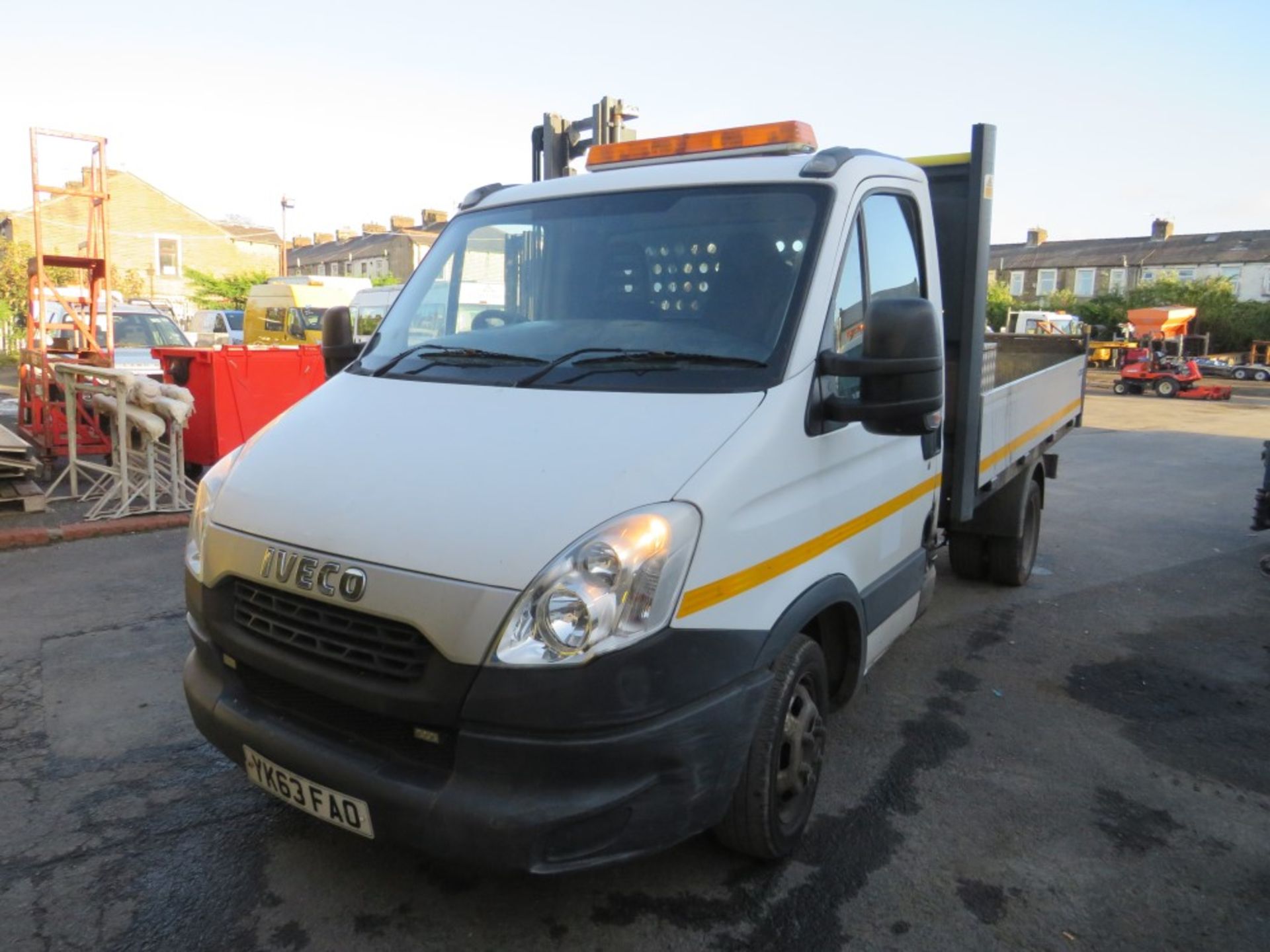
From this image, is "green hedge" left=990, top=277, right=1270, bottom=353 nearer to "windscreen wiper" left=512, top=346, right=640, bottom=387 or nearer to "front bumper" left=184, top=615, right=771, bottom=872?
"windscreen wiper" left=512, top=346, right=640, bottom=387

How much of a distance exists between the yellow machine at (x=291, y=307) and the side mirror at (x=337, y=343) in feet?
51.0

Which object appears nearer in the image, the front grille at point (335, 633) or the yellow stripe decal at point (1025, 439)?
the front grille at point (335, 633)

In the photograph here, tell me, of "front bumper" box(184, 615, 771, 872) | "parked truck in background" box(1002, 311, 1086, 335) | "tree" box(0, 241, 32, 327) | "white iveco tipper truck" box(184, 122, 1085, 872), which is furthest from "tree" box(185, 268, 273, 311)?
"front bumper" box(184, 615, 771, 872)

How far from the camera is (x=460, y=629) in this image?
2311 mm

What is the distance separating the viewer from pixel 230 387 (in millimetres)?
9273

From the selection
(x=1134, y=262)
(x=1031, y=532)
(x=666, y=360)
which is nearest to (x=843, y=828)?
(x=666, y=360)

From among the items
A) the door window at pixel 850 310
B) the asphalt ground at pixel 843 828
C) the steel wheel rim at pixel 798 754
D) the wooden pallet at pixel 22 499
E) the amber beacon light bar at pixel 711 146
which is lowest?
the asphalt ground at pixel 843 828

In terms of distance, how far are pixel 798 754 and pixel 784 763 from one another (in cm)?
6

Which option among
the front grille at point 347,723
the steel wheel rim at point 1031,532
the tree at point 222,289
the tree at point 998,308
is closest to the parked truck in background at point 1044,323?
the tree at point 998,308

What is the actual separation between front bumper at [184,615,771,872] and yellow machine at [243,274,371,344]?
1759 cm

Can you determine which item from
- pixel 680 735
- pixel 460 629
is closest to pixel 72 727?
pixel 460 629

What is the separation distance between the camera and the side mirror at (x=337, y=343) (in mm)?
4020

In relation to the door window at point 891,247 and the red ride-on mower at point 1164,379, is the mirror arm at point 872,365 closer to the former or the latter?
the door window at point 891,247

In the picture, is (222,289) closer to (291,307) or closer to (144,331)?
(291,307)
